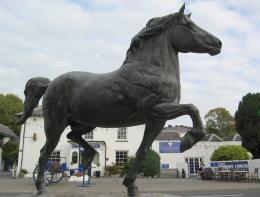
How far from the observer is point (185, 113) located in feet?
13.0

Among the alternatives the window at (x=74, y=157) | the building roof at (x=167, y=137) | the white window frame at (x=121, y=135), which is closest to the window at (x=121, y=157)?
the white window frame at (x=121, y=135)

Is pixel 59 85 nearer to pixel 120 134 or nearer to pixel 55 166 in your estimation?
pixel 55 166

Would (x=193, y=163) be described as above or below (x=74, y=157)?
below

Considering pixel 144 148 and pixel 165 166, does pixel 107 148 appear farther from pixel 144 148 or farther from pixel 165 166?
pixel 144 148

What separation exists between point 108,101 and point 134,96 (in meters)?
0.36

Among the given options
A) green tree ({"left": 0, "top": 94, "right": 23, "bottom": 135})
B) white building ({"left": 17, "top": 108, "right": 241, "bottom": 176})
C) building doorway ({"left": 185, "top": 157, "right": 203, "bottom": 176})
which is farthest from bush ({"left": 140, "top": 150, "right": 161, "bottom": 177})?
green tree ({"left": 0, "top": 94, "right": 23, "bottom": 135})

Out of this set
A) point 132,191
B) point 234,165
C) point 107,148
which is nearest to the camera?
point 132,191

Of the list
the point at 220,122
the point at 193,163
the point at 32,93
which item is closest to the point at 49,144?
the point at 32,93

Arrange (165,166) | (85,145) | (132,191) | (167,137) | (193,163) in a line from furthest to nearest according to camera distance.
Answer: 1. (167,137)
2. (193,163)
3. (165,166)
4. (85,145)
5. (132,191)

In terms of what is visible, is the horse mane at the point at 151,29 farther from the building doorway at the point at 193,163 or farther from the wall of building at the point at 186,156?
the building doorway at the point at 193,163

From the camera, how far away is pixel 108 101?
4.30 meters

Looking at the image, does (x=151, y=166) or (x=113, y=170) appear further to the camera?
(x=113, y=170)

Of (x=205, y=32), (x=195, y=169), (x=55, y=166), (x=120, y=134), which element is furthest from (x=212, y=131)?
(x=205, y=32)

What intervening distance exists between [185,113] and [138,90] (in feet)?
2.03
